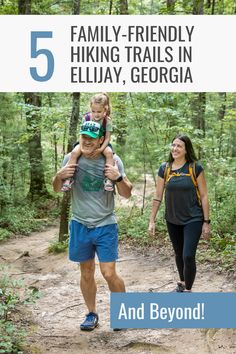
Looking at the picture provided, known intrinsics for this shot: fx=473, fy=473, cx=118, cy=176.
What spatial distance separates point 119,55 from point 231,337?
340 cm

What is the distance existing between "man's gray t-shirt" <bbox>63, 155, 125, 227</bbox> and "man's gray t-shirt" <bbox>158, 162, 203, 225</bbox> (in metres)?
0.88

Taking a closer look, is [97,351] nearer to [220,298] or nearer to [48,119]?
[220,298]

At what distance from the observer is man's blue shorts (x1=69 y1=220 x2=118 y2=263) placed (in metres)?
4.56

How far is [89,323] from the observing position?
16.6 feet

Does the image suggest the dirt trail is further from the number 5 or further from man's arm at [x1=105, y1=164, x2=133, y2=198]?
the number 5

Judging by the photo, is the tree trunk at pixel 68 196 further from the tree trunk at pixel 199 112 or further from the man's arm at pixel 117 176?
the man's arm at pixel 117 176

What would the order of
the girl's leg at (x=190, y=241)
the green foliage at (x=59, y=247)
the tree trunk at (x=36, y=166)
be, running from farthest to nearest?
the tree trunk at (x=36, y=166) → the green foliage at (x=59, y=247) → the girl's leg at (x=190, y=241)

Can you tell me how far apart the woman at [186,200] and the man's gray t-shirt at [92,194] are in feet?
2.97

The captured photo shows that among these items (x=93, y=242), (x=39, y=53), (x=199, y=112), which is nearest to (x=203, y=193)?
(x=93, y=242)

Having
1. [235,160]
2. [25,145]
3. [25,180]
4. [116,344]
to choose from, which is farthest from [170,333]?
[25,180]

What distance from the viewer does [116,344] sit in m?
4.73

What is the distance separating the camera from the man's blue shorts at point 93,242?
4559 mm

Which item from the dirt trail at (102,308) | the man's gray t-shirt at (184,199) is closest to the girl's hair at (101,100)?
the man's gray t-shirt at (184,199)

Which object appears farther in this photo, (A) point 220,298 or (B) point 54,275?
(B) point 54,275
